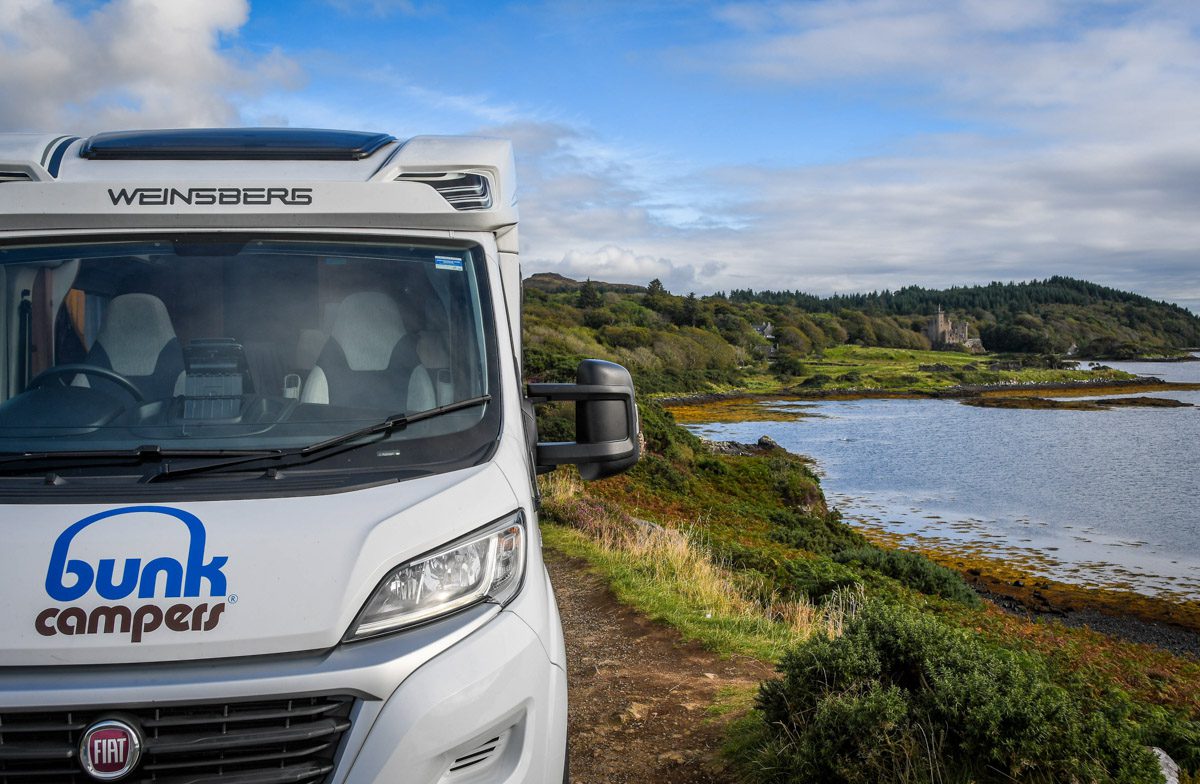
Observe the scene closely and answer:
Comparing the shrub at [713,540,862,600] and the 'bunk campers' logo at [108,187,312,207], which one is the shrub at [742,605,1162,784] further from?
the shrub at [713,540,862,600]

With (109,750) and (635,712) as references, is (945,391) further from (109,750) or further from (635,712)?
(109,750)

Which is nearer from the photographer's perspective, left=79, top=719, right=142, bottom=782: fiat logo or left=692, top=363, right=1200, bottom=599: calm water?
left=79, top=719, right=142, bottom=782: fiat logo

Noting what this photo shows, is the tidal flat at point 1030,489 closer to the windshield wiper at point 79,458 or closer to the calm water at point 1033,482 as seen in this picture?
the calm water at point 1033,482

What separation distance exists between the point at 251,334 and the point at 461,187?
91 centimetres

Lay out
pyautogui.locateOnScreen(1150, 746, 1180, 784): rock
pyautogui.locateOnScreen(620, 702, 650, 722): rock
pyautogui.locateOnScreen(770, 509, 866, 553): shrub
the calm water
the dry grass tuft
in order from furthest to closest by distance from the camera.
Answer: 1. the calm water
2. pyautogui.locateOnScreen(770, 509, 866, 553): shrub
3. the dry grass tuft
4. pyautogui.locateOnScreen(620, 702, 650, 722): rock
5. pyautogui.locateOnScreen(1150, 746, 1180, 784): rock

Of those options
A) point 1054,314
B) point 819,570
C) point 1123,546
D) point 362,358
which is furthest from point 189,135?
point 1054,314

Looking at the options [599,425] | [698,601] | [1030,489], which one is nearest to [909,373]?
[1030,489]

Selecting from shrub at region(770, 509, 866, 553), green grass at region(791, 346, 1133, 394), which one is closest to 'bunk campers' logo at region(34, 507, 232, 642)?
shrub at region(770, 509, 866, 553)

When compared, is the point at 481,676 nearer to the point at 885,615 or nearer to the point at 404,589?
the point at 404,589

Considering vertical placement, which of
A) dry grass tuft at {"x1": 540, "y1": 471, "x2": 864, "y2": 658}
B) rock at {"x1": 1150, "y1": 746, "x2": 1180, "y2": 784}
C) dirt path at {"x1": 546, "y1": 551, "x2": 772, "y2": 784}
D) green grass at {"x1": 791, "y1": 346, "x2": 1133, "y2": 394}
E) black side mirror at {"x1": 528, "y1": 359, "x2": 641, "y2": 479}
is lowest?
green grass at {"x1": 791, "y1": 346, "x2": 1133, "y2": 394}

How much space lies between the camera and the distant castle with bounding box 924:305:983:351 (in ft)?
474

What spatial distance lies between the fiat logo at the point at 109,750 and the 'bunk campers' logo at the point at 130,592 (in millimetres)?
212

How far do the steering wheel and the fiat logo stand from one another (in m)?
1.20

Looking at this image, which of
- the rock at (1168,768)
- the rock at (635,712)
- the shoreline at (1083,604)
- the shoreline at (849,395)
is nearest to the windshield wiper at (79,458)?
the rock at (635,712)
